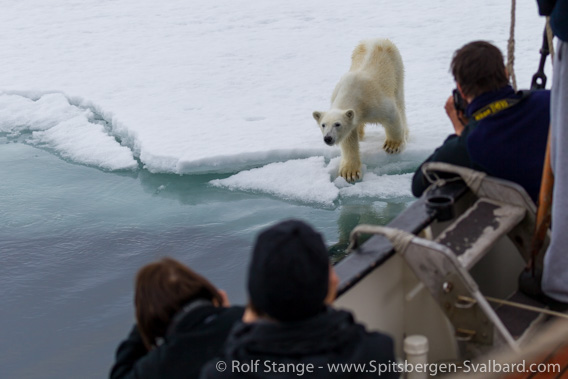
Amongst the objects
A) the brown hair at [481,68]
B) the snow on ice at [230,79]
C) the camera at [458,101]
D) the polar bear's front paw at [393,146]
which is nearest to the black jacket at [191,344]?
the brown hair at [481,68]

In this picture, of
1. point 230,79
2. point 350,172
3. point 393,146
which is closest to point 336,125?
point 350,172

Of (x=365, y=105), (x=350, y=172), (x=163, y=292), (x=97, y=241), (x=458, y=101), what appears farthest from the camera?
(x=365, y=105)

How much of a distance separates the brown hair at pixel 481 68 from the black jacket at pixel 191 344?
1.07 metres

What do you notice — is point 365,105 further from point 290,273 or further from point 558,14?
point 290,273

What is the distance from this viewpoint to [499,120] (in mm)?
2053

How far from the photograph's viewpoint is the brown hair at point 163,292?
134 centimetres

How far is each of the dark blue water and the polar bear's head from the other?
0.41m

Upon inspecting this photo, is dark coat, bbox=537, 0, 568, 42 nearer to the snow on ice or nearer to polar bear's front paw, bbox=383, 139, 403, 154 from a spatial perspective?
the snow on ice

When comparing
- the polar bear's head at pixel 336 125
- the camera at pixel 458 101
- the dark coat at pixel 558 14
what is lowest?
the polar bear's head at pixel 336 125

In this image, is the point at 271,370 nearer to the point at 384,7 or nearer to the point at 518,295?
the point at 518,295

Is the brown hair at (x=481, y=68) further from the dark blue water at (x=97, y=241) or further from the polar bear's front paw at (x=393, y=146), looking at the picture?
the polar bear's front paw at (x=393, y=146)

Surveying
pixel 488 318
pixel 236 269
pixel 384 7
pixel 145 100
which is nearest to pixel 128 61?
pixel 145 100

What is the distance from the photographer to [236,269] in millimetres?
3609

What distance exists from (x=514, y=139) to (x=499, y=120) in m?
0.07
